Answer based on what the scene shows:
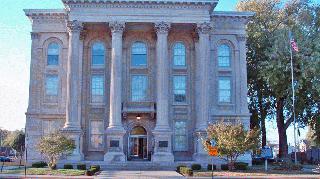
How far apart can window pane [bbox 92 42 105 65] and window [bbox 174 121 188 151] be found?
958 cm

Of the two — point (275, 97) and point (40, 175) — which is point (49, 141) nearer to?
point (40, 175)

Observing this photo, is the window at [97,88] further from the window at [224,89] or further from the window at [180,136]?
the window at [224,89]

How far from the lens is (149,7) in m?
46.7

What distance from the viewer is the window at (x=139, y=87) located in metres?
48.6

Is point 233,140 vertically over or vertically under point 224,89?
under

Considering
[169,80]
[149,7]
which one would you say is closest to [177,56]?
[169,80]

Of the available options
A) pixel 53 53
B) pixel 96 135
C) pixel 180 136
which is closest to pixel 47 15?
pixel 53 53

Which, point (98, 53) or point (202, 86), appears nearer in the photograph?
point (202, 86)

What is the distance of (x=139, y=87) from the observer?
48.8 m

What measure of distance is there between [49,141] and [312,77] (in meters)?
26.3

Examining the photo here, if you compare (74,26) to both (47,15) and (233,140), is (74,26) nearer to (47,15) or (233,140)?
(47,15)

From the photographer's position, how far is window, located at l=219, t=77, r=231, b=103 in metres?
49.1

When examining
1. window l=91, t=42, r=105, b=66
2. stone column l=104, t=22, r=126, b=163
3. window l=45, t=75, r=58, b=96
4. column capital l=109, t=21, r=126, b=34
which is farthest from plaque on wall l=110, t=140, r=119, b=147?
column capital l=109, t=21, r=126, b=34

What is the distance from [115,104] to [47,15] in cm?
1159
